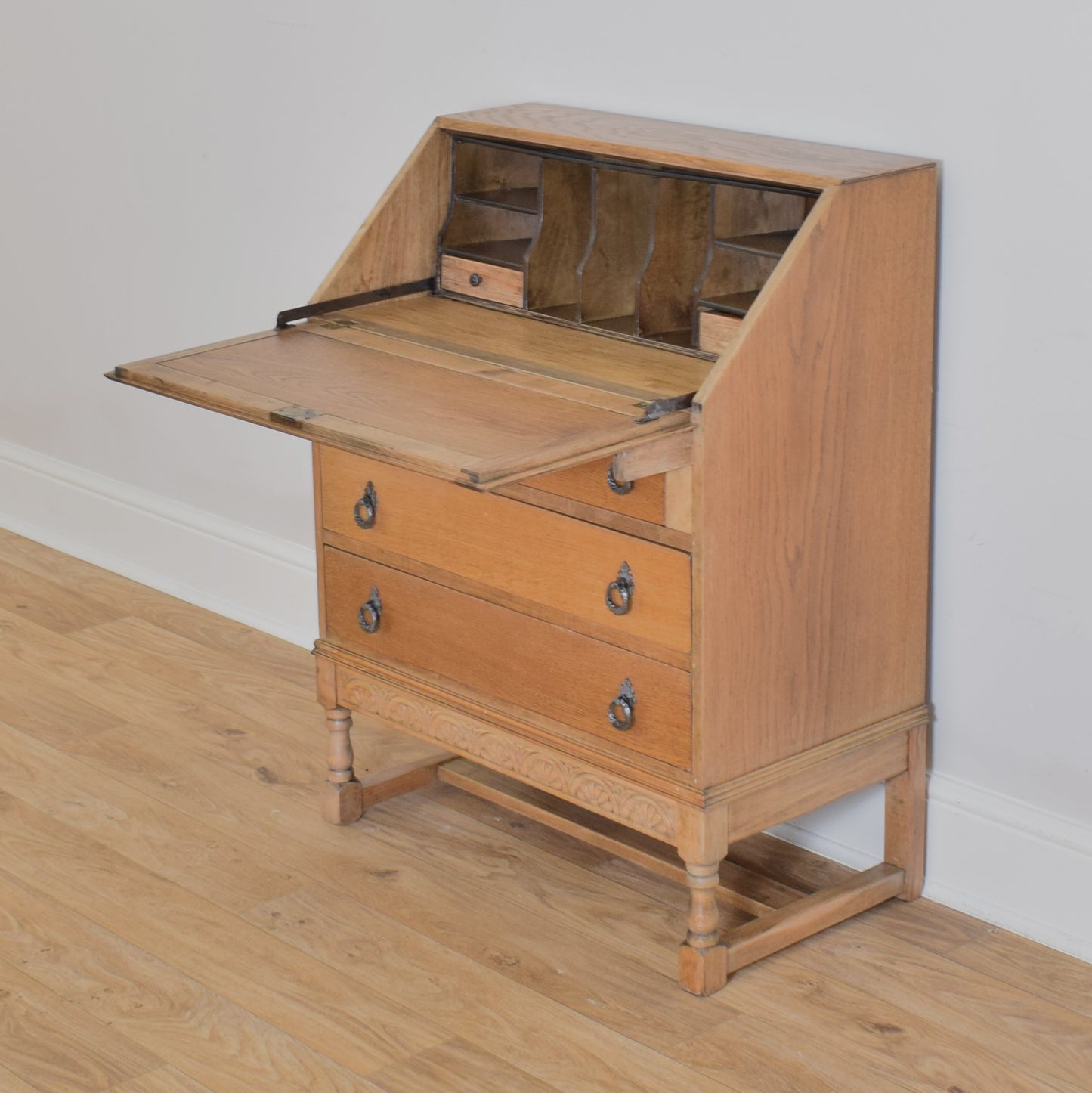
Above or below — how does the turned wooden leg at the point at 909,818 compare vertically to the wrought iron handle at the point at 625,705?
below

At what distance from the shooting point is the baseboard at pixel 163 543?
3.44m

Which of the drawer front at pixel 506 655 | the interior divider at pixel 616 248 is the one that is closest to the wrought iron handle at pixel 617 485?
the drawer front at pixel 506 655

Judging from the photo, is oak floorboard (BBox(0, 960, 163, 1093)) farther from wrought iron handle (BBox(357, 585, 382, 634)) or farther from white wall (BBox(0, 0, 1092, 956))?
white wall (BBox(0, 0, 1092, 956))

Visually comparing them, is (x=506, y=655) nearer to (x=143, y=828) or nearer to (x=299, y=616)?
(x=143, y=828)

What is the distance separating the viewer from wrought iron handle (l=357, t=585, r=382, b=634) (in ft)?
8.25

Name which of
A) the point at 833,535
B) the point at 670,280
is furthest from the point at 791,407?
the point at 670,280

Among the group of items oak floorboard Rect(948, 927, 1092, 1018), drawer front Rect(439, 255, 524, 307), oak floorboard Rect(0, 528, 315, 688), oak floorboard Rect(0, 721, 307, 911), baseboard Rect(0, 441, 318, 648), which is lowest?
oak floorboard Rect(948, 927, 1092, 1018)

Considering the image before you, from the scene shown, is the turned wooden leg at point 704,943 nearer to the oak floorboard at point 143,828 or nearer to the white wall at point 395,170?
the white wall at point 395,170

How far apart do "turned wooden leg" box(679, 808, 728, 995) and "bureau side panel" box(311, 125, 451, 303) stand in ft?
2.98

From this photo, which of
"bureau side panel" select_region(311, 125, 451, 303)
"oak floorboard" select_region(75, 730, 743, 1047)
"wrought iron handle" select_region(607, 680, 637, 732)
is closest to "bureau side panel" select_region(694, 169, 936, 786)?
"wrought iron handle" select_region(607, 680, 637, 732)

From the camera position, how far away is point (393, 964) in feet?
7.66

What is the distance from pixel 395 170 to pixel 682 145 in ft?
2.75

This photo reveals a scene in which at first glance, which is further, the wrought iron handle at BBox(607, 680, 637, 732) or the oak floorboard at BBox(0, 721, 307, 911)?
the oak floorboard at BBox(0, 721, 307, 911)

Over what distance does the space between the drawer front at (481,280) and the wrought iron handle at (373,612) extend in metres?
0.46
